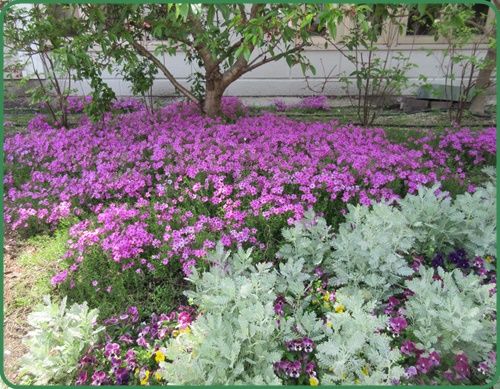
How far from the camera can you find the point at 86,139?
15.8 ft

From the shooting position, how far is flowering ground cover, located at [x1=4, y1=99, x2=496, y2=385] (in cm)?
230

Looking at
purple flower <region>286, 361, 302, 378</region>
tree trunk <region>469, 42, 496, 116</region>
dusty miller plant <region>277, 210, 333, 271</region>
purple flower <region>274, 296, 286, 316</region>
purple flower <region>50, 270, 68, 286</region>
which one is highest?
tree trunk <region>469, 42, 496, 116</region>

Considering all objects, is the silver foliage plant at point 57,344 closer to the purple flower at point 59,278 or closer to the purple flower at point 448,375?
the purple flower at point 59,278

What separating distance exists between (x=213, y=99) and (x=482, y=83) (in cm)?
354

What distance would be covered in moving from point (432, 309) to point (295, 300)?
29.7 inches

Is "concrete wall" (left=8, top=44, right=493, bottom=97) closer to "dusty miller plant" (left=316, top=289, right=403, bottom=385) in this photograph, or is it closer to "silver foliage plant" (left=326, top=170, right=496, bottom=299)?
"silver foliage plant" (left=326, top=170, right=496, bottom=299)

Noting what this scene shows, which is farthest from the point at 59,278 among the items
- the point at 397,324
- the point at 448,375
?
the point at 448,375

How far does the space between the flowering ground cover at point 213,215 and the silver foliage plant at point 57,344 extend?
0.26ft


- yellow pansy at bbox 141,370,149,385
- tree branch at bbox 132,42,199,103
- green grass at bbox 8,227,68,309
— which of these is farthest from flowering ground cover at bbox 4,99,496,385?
tree branch at bbox 132,42,199,103

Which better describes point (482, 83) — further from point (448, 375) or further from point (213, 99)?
Answer: point (448, 375)

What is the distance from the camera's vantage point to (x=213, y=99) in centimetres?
517

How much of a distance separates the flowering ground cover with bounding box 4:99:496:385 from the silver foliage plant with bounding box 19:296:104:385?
0.08 metres

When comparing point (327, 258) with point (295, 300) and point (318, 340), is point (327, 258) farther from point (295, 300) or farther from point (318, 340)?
point (318, 340)

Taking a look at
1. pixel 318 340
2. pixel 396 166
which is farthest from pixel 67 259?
pixel 396 166
